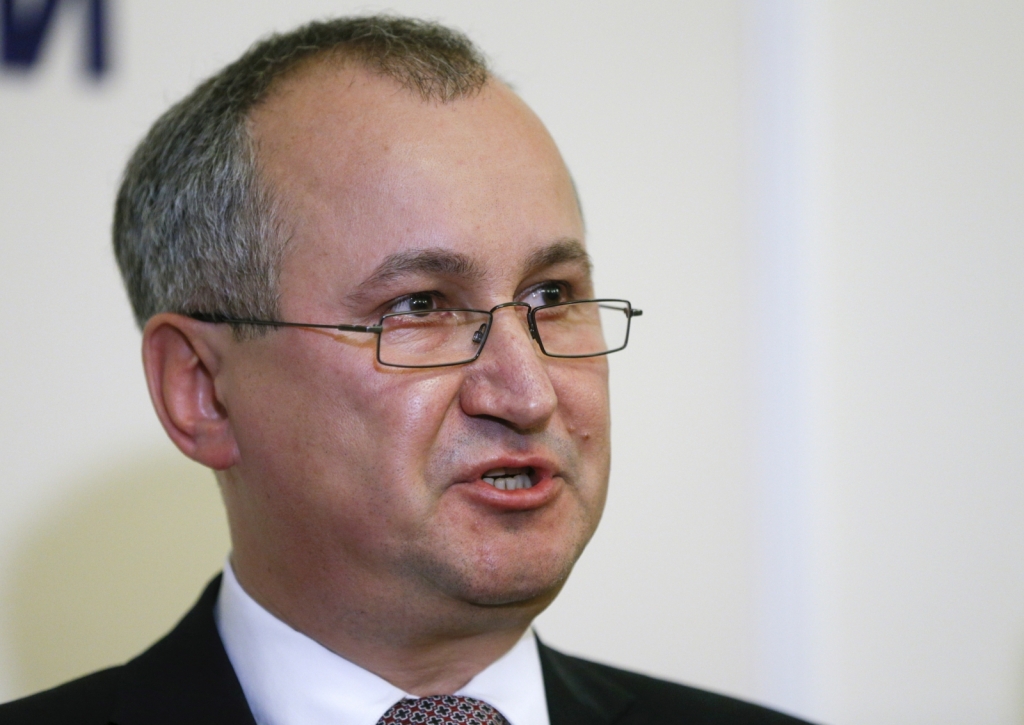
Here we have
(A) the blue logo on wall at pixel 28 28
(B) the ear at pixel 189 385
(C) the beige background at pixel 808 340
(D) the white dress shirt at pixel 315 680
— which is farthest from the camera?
(C) the beige background at pixel 808 340

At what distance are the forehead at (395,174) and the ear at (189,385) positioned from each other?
0.79 feet

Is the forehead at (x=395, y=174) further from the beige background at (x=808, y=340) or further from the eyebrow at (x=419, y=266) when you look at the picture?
the beige background at (x=808, y=340)

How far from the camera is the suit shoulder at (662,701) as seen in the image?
6.13 ft

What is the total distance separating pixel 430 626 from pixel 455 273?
0.50 metres

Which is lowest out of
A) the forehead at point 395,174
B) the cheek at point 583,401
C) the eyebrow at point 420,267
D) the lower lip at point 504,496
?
the lower lip at point 504,496

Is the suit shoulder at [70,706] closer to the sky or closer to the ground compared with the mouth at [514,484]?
closer to the ground

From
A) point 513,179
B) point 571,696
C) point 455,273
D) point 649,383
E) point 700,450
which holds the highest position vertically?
point 513,179

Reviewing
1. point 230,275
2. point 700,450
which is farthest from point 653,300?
point 230,275

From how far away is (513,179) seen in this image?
1.60 m

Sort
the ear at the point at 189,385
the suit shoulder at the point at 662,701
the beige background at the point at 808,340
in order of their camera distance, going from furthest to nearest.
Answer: the beige background at the point at 808,340 < the suit shoulder at the point at 662,701 < the ear at the point at 189,385

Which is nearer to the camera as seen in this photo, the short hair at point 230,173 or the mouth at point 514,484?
the mouth at point 514,484

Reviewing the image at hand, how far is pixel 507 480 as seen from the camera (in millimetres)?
1523

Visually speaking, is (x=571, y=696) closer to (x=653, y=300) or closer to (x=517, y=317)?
(x=517, y=317)

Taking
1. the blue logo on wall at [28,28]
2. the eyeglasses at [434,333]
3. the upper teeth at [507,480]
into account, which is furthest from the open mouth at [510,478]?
the blue logo on wall at [28,28]
